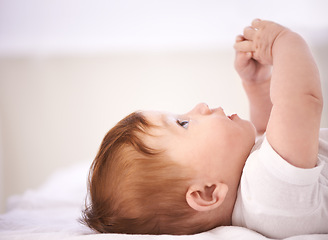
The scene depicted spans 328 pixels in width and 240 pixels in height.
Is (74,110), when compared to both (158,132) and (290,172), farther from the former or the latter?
(290,172)

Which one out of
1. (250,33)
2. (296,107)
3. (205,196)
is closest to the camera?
(296,107)

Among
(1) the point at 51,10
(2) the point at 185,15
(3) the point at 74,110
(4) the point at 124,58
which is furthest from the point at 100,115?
(2) the point at 185,15

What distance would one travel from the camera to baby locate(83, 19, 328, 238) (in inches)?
25.8

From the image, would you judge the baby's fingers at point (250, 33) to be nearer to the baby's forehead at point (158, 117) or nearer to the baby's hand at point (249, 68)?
the baby's hand at point (249, 68)

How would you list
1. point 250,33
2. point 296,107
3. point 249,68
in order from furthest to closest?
point 249,68 < point 250,33 < point 296,107

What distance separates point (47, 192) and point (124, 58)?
1408 mm

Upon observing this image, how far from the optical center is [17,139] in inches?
99.4

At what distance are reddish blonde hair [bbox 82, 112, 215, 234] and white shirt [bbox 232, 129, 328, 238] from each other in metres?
0.14

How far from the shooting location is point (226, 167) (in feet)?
2.48

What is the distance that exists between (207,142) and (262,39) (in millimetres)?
294

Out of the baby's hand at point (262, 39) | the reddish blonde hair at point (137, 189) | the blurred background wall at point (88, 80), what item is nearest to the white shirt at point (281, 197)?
the reddish blonde hair at point (137, 189)

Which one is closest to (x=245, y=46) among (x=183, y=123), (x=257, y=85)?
(x=257, y=85)

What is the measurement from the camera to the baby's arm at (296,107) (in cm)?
65

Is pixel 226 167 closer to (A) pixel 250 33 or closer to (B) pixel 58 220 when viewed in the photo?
(A) pixel 250 33
